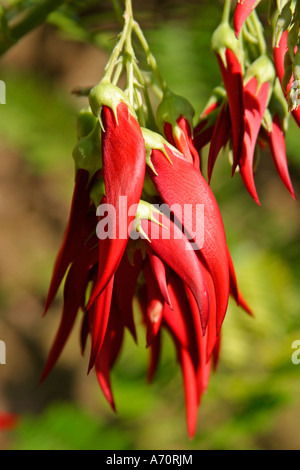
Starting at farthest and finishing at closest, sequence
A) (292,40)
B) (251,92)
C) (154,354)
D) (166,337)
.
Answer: (166,337) < (154,354) < (251,92) < (292,40)

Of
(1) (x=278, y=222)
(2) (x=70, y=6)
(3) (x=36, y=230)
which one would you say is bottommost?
(3) (x=36, y=230)

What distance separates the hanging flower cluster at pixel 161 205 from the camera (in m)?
0.45

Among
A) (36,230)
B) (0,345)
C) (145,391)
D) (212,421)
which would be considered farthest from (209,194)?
(36,230)

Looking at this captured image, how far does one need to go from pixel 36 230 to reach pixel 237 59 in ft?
6.41

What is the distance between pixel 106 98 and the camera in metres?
0.48

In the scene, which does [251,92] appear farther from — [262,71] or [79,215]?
[79,215]

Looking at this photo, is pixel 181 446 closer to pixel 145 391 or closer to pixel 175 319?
pixel 145 391

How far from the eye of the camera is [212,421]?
135 cm

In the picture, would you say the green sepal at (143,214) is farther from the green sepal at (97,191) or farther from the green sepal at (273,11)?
the green sepal at (273,11)

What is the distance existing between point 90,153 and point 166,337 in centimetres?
87

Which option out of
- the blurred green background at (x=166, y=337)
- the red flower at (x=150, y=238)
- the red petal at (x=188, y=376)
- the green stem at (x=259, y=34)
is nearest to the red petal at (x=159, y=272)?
the red flower at (x=150, y=238)

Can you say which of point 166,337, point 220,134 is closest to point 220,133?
Result: point 220,134

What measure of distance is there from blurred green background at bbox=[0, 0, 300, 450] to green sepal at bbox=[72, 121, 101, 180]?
13.4 inches

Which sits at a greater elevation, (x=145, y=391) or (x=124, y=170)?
(x=124, y=170)
